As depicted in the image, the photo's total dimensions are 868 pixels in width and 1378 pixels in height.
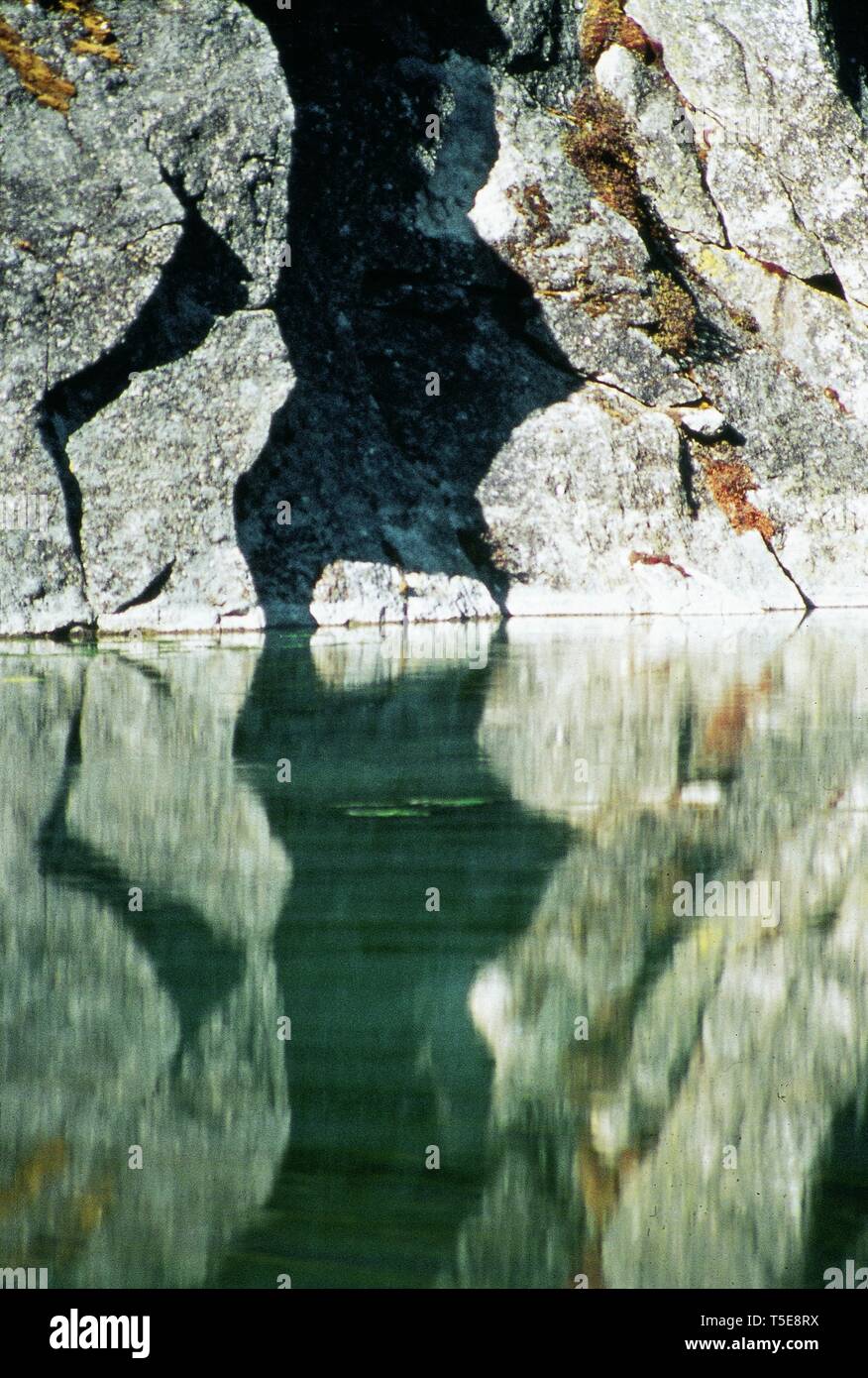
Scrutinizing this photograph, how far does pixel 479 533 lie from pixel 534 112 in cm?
565

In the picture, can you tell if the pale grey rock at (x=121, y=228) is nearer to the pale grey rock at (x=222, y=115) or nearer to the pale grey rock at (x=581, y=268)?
the pale grey rock at (x=222, y=115)

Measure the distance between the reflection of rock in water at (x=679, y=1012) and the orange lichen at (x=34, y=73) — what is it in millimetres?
9939

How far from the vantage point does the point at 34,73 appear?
49.0 ft

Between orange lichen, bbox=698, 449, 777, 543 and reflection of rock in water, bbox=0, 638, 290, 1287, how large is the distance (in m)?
12.4

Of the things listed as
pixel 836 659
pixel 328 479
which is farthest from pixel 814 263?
pixel 836 659

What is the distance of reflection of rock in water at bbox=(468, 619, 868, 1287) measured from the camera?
2.95m

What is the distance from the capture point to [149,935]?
15.2 ft

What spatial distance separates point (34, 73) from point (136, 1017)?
1323cm
